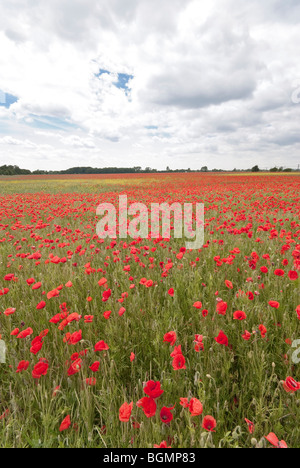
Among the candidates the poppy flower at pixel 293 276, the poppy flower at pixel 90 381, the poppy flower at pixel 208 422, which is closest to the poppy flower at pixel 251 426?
the poppy flower at pixel 208 422

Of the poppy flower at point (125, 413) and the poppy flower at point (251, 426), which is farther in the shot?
the poppy flower at point (251, 426)

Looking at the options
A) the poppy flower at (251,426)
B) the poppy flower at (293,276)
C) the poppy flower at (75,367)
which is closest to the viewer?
the poppy flower at (251,426)

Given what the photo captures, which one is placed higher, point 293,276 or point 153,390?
point 293,276

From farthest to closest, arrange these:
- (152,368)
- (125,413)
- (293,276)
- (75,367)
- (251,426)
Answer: (293,276), (152,368), (75,367), (251,426), (125,413)

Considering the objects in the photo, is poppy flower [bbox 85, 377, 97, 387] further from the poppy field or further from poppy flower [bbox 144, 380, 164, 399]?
poppy flower [bbox 144, 380, 164, 399]

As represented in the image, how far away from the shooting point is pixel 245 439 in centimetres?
124

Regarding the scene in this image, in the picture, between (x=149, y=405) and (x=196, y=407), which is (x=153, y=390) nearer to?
(x=149, y=405)

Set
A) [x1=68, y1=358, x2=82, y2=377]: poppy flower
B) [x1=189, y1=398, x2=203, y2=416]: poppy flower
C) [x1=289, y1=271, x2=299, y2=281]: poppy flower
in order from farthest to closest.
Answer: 1. [x1=289, y1=271, x2=299, y2=281]: poppy flower
2. [x1=68, y1=358, x2=82, y2=377]: poppy flower
3. [x1=189, y1=398, x2=203, y2=416]: poppy flower

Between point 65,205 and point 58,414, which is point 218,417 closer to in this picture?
point 58,414

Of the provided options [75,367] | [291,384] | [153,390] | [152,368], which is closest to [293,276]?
[291,384]

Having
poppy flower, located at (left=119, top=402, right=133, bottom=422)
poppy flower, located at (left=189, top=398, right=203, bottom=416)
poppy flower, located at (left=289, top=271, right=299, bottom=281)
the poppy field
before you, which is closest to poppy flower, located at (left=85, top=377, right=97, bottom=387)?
the poppy field

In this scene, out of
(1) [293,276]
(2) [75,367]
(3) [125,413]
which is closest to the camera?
(3) [125,413]

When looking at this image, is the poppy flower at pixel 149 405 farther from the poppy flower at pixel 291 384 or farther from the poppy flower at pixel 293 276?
the poppy flower at pixel 293 276
